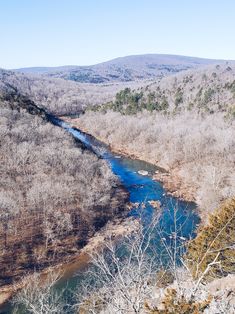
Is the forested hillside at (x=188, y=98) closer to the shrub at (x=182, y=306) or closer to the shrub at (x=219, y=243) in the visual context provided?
the shrub at (x=219, y=243)

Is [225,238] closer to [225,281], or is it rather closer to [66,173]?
[225,281]

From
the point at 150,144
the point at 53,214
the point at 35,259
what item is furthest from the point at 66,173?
the point at 150,144

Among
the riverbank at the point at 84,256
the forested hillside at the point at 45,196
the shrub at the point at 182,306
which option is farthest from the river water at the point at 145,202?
the shrub at the point at 182,306

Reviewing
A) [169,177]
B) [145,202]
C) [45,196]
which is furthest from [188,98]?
[45,196]

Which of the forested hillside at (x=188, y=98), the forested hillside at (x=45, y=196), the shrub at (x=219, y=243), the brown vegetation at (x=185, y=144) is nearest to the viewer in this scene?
the shrub at (x=219, y=243)

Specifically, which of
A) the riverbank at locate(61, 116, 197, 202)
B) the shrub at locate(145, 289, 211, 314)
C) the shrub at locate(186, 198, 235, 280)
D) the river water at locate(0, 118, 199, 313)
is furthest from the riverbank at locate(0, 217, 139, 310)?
the shrub at locate(145, 289, 211, 314)
